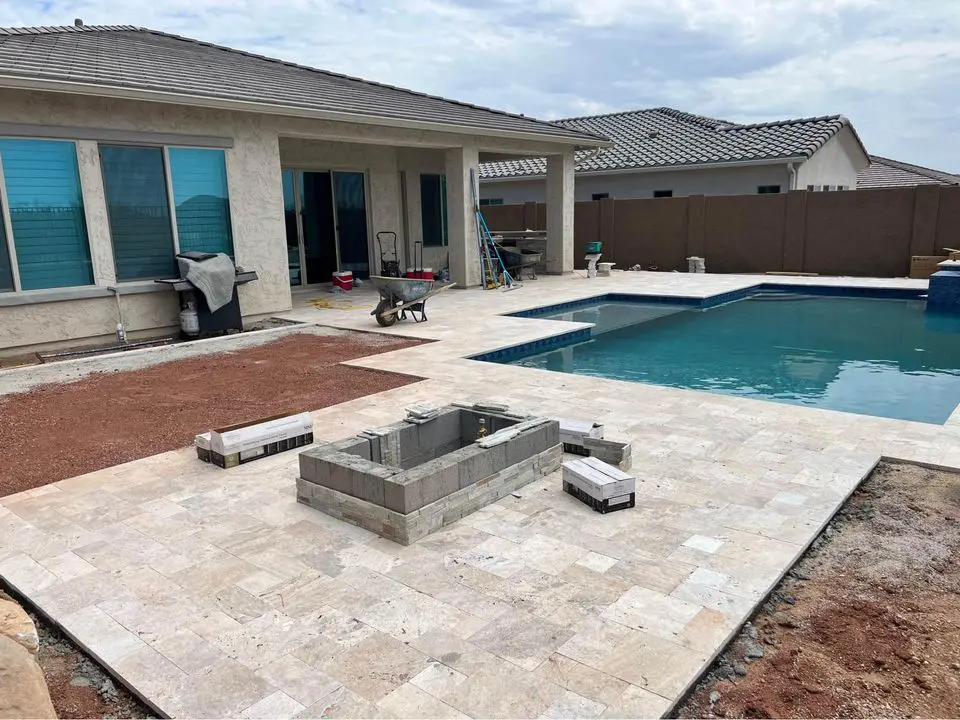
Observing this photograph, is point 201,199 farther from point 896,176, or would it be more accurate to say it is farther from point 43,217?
point 896,176

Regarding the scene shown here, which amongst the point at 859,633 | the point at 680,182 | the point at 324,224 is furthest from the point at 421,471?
→ the point at 680,182

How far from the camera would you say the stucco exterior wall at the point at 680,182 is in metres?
19.2

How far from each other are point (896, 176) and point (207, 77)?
2638 centimetres

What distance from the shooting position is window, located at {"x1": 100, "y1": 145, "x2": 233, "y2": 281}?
9008mm

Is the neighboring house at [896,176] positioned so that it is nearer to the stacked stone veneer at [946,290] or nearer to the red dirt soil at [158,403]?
the stacked stone veneer at [946,290]

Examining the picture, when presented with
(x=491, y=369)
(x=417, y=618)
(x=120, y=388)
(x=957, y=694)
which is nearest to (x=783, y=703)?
(x=957, y=694)

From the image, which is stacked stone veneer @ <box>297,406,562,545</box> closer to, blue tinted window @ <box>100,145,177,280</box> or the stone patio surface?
the stone patio surface

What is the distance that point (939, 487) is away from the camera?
412 cm

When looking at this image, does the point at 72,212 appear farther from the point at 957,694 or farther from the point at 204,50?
the point at 957,694

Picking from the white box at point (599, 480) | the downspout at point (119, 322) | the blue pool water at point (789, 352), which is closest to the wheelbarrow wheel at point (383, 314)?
the blue pool water at point (789, 352)

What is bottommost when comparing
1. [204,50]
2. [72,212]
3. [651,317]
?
[651,317]

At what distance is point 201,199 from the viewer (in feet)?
32.2

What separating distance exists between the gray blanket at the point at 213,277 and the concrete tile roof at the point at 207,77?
2.05 metres

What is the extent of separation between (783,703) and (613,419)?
3.16m
